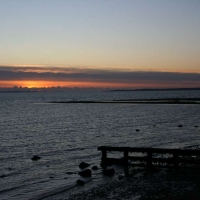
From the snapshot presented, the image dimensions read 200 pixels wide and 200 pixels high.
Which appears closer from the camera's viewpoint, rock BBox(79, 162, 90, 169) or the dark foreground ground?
the dark foreground ground

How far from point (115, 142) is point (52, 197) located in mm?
21685

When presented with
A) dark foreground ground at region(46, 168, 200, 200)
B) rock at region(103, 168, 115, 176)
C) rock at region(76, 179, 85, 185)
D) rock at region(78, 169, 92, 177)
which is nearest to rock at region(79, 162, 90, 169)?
rock at region(78, 169, 92, 177)

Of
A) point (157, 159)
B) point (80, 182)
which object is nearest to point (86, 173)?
point (80, 182)

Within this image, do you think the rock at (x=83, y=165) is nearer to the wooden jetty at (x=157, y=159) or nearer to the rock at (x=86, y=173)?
the wooden jetty at (x=157, y=159)

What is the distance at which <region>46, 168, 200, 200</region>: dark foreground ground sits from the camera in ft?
62.5

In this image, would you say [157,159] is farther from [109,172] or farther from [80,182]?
[80,182]

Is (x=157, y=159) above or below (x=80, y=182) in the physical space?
above

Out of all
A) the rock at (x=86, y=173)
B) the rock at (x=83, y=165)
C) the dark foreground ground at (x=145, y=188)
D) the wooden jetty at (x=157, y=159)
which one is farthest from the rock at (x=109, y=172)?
the rock at (x=83, y=165)

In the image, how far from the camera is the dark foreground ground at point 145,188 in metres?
19.1

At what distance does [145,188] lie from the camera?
2059cm

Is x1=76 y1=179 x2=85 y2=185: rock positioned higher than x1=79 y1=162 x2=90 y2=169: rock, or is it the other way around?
x1=76 y1=179 x2=85 y2=185: rock

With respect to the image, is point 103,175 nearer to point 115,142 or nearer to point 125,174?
point 125,174

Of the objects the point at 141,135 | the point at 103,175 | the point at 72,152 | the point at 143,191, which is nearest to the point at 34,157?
the point at 72,152

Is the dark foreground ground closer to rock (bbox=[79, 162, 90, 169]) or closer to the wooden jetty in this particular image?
the wooden jetty
